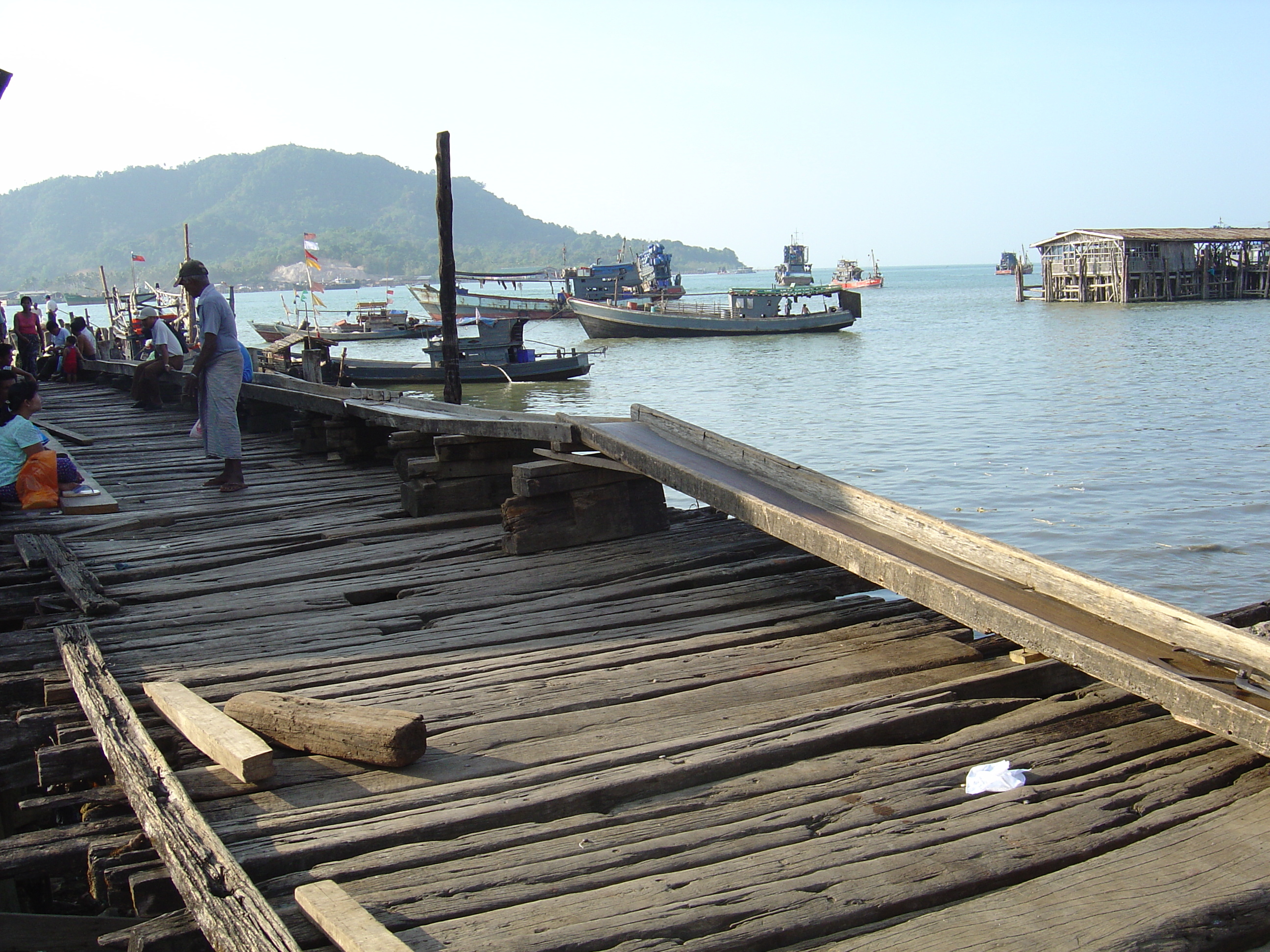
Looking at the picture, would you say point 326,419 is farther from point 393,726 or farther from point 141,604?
point 393,726

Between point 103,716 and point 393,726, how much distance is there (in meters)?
1.03

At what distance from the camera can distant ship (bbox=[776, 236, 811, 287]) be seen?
114 metres

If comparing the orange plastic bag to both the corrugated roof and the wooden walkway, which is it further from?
the corrugated roof

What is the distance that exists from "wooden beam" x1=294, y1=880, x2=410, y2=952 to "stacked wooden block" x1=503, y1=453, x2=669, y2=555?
2972mm

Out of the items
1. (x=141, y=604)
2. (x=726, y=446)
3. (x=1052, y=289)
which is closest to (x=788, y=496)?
(x=726, y=446)

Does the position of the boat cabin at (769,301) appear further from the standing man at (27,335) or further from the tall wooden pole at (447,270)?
the standing man at (27,335)

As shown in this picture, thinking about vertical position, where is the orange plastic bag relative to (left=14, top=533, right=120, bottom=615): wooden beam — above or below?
above

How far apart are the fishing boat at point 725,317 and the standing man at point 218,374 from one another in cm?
4046

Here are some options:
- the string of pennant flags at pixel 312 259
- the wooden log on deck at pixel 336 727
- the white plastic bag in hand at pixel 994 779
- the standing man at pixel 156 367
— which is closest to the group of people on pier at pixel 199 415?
the standing man at pixel 156 367

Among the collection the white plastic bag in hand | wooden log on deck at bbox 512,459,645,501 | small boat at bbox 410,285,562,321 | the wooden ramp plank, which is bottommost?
the wooden ramp plank

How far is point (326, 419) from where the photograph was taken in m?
8.23

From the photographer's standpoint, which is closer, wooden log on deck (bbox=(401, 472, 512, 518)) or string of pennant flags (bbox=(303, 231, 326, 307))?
wooden log on deck (bbox=(401, 472, 512, 518))

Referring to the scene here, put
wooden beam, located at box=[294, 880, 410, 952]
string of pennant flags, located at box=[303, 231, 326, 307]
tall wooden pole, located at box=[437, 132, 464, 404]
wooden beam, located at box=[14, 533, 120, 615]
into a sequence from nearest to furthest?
wooden beam, located at box=[294, 880, 410, 952]
wooden beam, located at box=[14, 533, 120, 615]
tall wooden pole, located at box=[437, 132, 464, 404]
string of pennant flags, located at box=[303, 231, 326, 307]

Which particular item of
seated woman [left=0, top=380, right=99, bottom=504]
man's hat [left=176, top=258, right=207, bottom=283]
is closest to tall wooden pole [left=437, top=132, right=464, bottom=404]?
man's hat [left=176, top=258, right=207, bottom=283]
